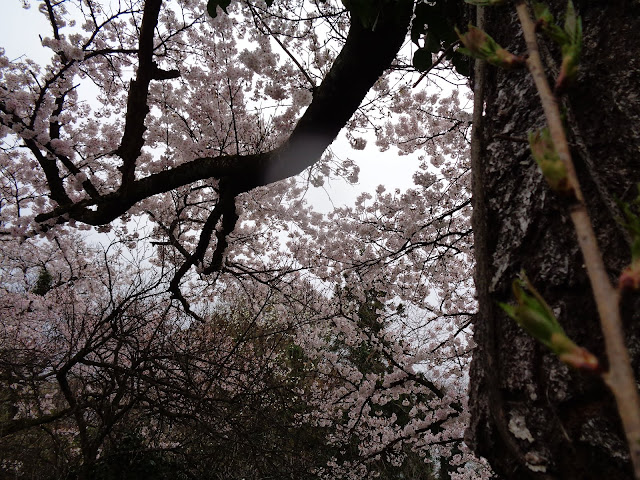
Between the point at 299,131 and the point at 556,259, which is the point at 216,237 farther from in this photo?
the point at 556,259

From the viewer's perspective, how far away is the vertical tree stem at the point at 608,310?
200 mm

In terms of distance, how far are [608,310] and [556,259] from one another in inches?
19.5

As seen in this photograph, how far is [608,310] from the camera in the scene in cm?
24

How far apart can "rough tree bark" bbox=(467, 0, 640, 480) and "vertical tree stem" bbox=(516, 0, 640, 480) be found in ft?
0.69

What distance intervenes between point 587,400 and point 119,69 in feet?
24.2

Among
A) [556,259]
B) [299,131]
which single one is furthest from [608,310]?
[299,131]

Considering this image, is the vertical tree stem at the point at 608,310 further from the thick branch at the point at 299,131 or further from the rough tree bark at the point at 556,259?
the thick branch at the point at 299,131

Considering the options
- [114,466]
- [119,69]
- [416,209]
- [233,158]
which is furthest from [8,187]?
[416,209]

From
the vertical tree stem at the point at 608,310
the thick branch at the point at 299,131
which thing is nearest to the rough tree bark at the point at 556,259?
the vertical tree stem at the point at 608,310

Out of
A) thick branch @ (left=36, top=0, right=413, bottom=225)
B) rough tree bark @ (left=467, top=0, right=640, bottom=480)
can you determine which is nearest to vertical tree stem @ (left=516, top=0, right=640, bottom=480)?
rough tree bark @ (left=467, top=0, right=640, bottom=480)

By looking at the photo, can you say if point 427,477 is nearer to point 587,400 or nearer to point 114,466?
point 114,466

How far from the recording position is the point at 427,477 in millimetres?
15242

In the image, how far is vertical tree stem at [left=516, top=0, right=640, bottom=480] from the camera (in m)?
0.20

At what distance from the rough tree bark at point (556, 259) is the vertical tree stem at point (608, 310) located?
0.21 meters
